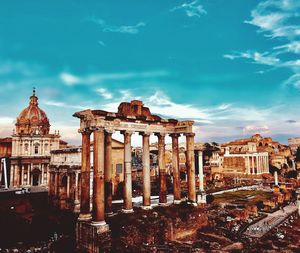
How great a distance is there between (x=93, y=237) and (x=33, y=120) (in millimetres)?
43669

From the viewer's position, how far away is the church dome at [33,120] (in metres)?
50.5

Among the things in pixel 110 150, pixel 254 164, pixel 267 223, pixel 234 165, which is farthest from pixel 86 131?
pixel 234 165

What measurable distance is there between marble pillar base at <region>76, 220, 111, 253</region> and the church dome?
40813 mm

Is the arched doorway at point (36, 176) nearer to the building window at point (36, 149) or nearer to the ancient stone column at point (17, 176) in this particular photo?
the ancient stone column at point (17, 176)

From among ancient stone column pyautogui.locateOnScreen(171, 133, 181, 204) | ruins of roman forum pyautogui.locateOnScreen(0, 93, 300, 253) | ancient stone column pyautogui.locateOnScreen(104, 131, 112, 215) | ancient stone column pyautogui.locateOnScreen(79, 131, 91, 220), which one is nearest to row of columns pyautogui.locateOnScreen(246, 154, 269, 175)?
ruins of roman forum pyautogui.locateOnScreen(0, 93, 300, 253)

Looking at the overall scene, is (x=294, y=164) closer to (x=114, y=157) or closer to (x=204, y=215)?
(x=114, y=157)

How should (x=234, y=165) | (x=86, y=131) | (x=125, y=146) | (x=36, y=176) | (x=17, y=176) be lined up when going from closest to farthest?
→ (x=86, y=131) < (x=125, y=146) < (x=17, y=176) < (x=36, y=176) < (x=234, y=165)

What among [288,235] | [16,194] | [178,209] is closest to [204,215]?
[178,209]

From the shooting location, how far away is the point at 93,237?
12.5 meters

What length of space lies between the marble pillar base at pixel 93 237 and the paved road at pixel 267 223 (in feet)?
37.6

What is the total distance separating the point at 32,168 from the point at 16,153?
3.78 m

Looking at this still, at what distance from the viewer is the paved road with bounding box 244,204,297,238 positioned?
19917 millimetres

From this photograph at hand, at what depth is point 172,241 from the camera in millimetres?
14570

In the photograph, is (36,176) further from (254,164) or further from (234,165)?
(254,164)
